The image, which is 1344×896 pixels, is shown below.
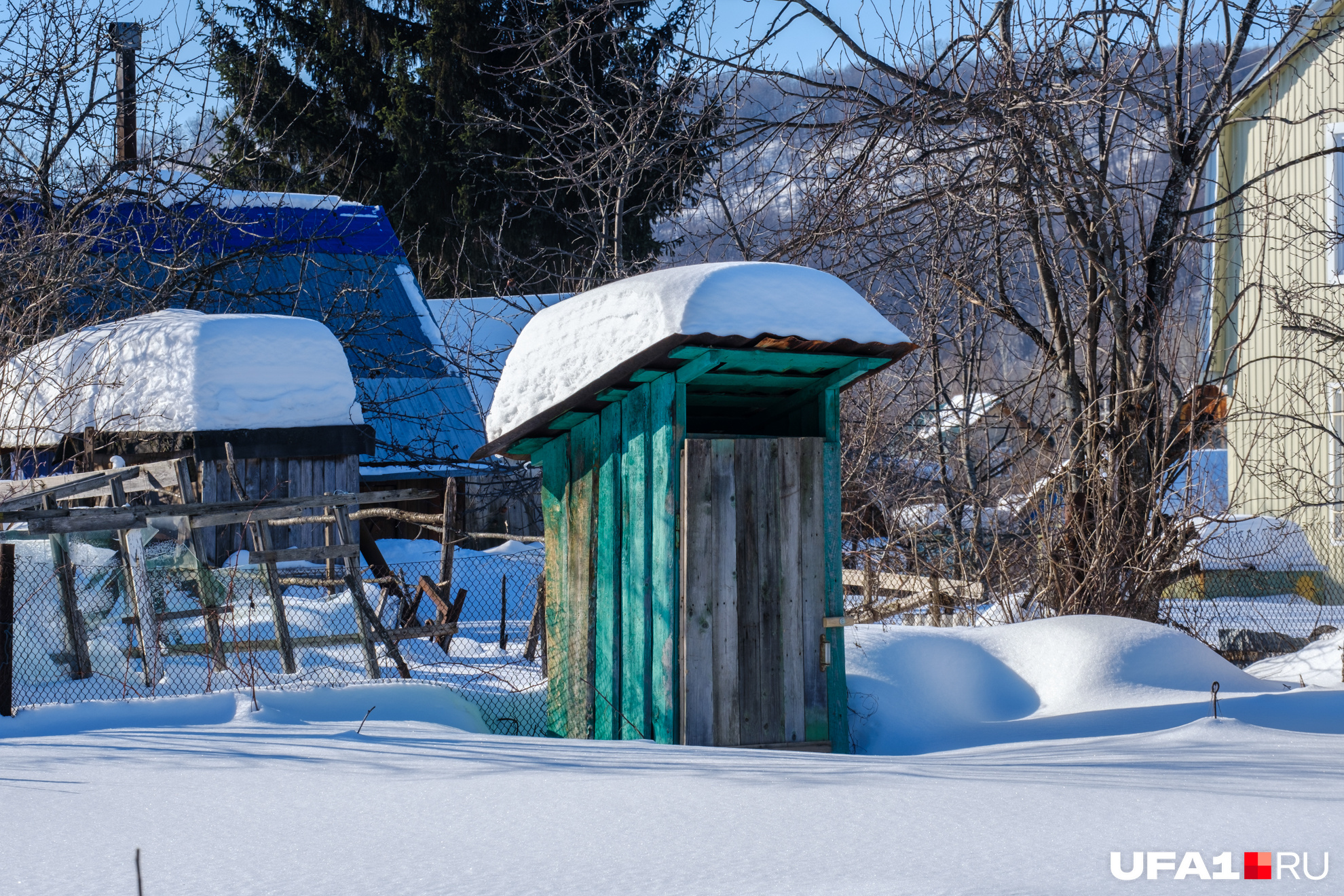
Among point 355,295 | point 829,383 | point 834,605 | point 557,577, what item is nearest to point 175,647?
point 557,577

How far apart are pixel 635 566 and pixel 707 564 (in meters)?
0.43

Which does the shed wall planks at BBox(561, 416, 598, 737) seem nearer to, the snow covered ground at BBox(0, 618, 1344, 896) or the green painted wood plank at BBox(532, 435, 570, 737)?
the green painted wood plank at BBox(532, 435, 570, 737)

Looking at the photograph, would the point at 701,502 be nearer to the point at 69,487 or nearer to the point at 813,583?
the point at 813,583

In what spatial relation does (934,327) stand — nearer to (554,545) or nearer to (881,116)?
(881,116)

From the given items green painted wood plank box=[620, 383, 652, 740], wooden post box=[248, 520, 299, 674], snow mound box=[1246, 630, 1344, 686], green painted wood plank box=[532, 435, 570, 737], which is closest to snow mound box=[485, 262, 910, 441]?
green painted wood plank box=[620, 383, 652, 740]

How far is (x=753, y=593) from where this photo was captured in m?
6.30

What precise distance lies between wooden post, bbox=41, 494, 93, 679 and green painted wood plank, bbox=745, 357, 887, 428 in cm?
501

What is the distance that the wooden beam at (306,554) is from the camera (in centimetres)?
829

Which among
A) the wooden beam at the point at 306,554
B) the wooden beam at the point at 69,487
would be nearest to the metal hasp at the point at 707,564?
the wooden beam at the point at 306,554

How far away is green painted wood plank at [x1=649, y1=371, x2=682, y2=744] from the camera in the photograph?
6059mm

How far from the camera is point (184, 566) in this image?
823 centimetres

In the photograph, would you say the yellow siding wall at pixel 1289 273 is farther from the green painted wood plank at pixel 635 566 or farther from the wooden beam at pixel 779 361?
the green painted wood plank at pixel 635 566

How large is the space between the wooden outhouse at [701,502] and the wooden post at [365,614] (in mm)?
2050

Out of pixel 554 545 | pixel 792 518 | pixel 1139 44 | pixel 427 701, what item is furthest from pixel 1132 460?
pixel 427 701
